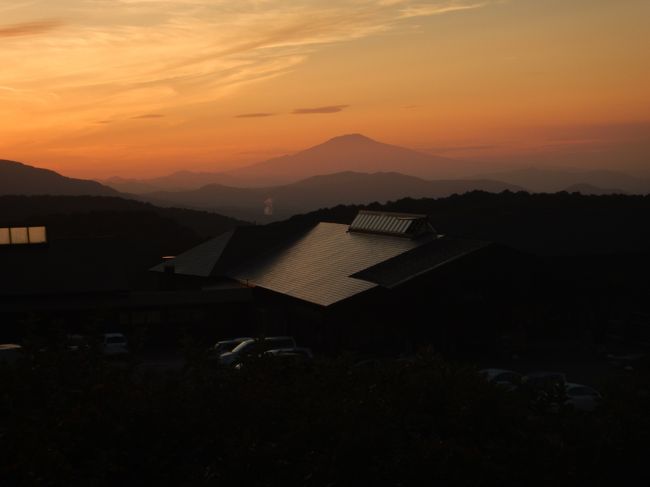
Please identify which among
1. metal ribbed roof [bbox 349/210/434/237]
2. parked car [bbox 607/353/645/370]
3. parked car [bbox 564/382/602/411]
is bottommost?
parked car [bbox 607/353/645/370]

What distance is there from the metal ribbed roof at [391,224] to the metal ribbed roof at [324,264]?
476 millimetres

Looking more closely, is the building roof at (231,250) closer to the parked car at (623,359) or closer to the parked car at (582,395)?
the parked car at (623,359)

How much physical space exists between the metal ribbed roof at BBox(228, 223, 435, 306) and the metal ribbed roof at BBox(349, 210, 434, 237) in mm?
476

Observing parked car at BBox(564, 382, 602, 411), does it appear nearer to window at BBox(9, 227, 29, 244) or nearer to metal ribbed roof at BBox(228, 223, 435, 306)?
metal ribbed roof at BBox(228, 223, 435, 306)

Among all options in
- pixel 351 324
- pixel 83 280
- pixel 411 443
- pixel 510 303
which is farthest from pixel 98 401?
pixel 83 280

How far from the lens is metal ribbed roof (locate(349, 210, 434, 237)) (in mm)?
46219

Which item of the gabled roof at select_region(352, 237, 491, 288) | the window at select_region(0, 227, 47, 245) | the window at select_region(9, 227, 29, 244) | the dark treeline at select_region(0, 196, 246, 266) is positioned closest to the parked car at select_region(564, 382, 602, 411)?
the gabled roof at select_region(352, 237, 491, 288)

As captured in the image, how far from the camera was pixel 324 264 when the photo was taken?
46.7m

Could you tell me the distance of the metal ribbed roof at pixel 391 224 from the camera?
46.2m

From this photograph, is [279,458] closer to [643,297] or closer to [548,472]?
[548,472]

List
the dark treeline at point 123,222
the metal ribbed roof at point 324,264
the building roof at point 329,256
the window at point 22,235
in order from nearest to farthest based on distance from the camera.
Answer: the building roof at point 329,256 < the metal ribbed roof at point 324,264 < the window at point 22,235 < the dark treeline at point 123,222

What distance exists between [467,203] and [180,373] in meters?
117

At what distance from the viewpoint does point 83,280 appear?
46.4m

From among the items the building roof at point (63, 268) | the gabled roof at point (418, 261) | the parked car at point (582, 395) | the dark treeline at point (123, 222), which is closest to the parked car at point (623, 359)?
the gabled roof at point (418, 261)
